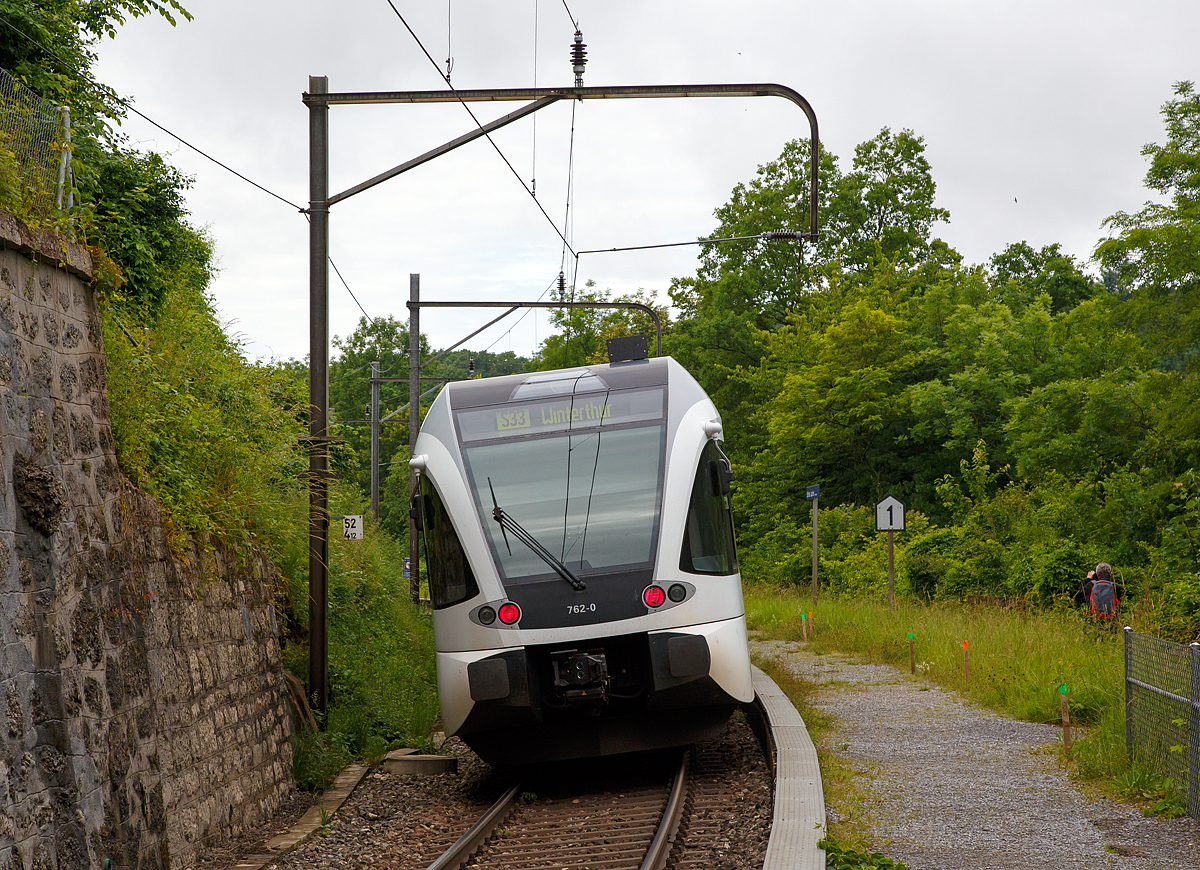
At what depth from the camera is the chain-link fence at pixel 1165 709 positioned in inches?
279

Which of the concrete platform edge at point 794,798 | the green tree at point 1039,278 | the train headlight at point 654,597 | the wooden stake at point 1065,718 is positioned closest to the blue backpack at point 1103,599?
the concrete platform edge at point 794,798

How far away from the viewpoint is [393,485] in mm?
72188

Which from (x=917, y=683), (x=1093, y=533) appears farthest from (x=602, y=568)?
(x=1093, y=533)

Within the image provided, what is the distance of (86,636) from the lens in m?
6.31

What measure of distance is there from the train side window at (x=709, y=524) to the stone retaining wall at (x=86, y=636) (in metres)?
3.75

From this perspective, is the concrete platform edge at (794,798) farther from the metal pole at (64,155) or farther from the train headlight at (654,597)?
the metal pole at (64,155)

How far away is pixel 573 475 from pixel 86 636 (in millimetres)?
4125

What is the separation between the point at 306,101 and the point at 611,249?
9.23 m

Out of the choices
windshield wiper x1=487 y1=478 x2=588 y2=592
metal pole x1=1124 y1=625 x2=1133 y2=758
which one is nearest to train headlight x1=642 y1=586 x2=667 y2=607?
windshield wiper x1=487 y1=478 x2=588 y2=592

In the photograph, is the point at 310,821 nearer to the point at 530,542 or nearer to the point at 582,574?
the point at 530,542

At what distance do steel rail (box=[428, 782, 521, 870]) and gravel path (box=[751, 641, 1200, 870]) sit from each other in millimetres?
2645

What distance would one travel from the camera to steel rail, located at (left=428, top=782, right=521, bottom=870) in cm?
717

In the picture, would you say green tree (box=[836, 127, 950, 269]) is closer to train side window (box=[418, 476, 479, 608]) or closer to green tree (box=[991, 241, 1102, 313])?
green tree (box=[991, 241, 1102, 313])

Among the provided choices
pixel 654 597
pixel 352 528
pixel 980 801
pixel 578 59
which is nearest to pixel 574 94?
pixel 578 59
